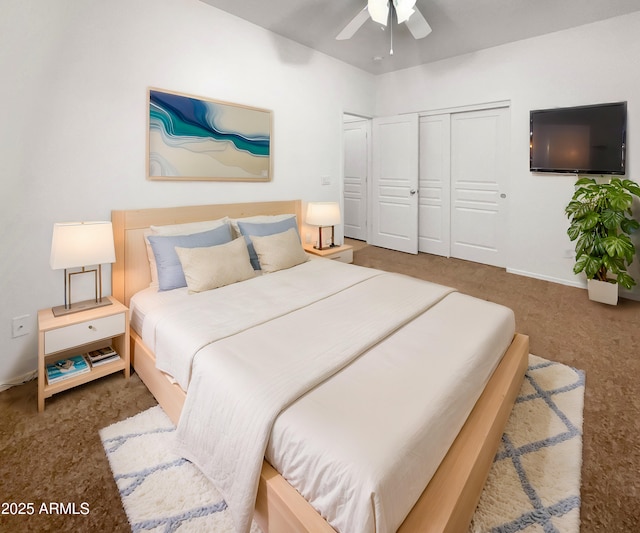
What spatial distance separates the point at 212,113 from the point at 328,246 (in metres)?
1.86

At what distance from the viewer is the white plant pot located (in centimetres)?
340

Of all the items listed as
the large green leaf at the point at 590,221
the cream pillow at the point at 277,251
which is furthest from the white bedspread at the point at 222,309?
the large green leaf at the point at 590,221

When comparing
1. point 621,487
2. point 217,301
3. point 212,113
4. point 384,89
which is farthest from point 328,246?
point 621,487

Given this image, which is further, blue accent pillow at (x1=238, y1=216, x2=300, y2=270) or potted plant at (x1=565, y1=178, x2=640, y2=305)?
potted plant at (x1=565, y1=178, x2=640, y2=305)

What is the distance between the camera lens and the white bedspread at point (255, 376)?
1225 mm

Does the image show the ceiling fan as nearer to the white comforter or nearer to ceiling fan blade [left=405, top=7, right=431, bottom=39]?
ceiling fan blade [left=405, top=7, right=431, bottom=39]

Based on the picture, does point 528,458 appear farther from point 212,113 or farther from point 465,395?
point 212,113

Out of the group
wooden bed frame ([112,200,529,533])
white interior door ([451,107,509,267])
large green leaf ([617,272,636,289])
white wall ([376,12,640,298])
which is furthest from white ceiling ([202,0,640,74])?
large green leaf ([617,272,636,289])

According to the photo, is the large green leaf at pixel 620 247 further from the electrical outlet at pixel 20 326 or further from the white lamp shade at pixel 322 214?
the electrical outlet at pixel 20 326

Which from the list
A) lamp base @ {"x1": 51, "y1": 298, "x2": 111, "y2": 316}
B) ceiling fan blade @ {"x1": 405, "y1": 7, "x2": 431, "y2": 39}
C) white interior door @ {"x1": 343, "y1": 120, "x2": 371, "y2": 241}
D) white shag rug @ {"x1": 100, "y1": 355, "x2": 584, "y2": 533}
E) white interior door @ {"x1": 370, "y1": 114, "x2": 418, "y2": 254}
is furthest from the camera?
white interior door @ {"x1": 343, "y1": 120, "x2": 371, "y2": 241}

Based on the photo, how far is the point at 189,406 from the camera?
153 centimetres

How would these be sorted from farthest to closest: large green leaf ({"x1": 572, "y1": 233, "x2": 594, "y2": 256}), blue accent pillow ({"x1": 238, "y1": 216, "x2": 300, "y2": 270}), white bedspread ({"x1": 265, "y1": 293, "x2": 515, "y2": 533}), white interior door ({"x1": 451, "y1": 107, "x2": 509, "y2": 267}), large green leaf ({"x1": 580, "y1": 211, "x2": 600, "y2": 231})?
white interior door ({"x1": 451, "y1": 107, "x2": 509, "y2": 267}), large green leaf ({"x1": 572, "y1": 233, "x2": 594, "y2": 256}), large green leaf ({"x1": 580, "y1": 211, "x2": 600, "y2": 231}), blue accent pillow ({"x1": 238, "y1": 216, "x2": 300, "y2": 270}), white bedspread ({"x1": 265, "y1": 293, "x2": 515, "y2": 533})

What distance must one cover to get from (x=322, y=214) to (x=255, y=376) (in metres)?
2.72

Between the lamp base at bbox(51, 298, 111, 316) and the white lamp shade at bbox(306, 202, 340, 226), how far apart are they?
2177 millimetres
